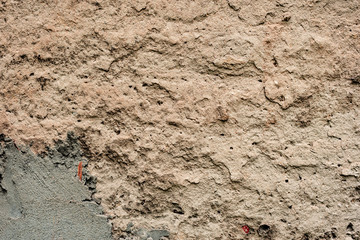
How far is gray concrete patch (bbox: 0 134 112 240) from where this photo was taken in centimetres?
104

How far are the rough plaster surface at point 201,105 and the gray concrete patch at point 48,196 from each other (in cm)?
4

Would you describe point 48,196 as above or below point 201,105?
below

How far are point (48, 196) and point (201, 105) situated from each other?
0.58 meters

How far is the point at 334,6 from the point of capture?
941 mm

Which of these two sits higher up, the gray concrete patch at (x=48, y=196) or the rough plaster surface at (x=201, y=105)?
the rough plaster surface at (x=201, y=105)

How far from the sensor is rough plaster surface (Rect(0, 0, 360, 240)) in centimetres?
95

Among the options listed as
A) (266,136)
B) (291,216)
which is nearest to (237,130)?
(266,136)

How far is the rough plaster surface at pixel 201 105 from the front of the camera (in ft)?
3.11

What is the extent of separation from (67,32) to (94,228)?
0.63 meters

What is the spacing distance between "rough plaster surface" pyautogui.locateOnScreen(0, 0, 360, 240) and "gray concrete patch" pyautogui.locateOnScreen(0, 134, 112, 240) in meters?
0.04

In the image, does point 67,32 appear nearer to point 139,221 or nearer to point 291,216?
point 139,221

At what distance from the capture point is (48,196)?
105 cm

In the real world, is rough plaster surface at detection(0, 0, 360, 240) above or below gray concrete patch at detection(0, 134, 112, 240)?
above

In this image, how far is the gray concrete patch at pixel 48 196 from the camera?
1035mm
